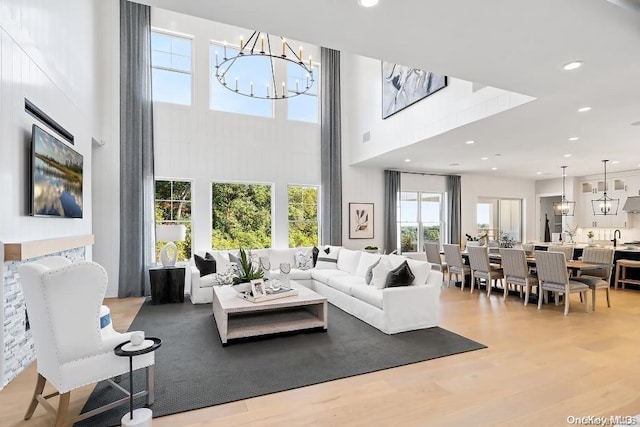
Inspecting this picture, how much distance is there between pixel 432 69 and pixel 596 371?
3.20 meters

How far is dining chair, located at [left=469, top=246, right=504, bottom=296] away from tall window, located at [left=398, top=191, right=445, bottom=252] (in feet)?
8.91

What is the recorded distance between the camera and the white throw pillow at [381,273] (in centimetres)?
462

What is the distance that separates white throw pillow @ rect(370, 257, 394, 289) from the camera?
4.62 meters

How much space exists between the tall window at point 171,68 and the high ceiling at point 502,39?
4.85 meters

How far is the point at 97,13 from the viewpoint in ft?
20.4

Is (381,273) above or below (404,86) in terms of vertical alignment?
below

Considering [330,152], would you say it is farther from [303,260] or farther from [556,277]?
[556,277]

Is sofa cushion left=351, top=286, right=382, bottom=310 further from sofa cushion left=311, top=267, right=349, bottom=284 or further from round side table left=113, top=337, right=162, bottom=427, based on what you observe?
round side table left=113, top=337, right=162, bottom=427

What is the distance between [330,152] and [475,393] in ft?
20.6

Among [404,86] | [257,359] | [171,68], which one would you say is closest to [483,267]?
[404,86]

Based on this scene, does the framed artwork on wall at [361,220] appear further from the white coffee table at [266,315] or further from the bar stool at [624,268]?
the bar stool at [624,268]

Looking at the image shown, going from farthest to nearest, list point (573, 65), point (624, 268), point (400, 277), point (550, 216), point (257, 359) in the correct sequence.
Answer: point (550, 216)
point (624, 268)
point (400, 277)
point (257, 359)
point (573, 65)

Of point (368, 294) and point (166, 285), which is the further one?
point (166, 285)

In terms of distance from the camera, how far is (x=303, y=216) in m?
8.20
